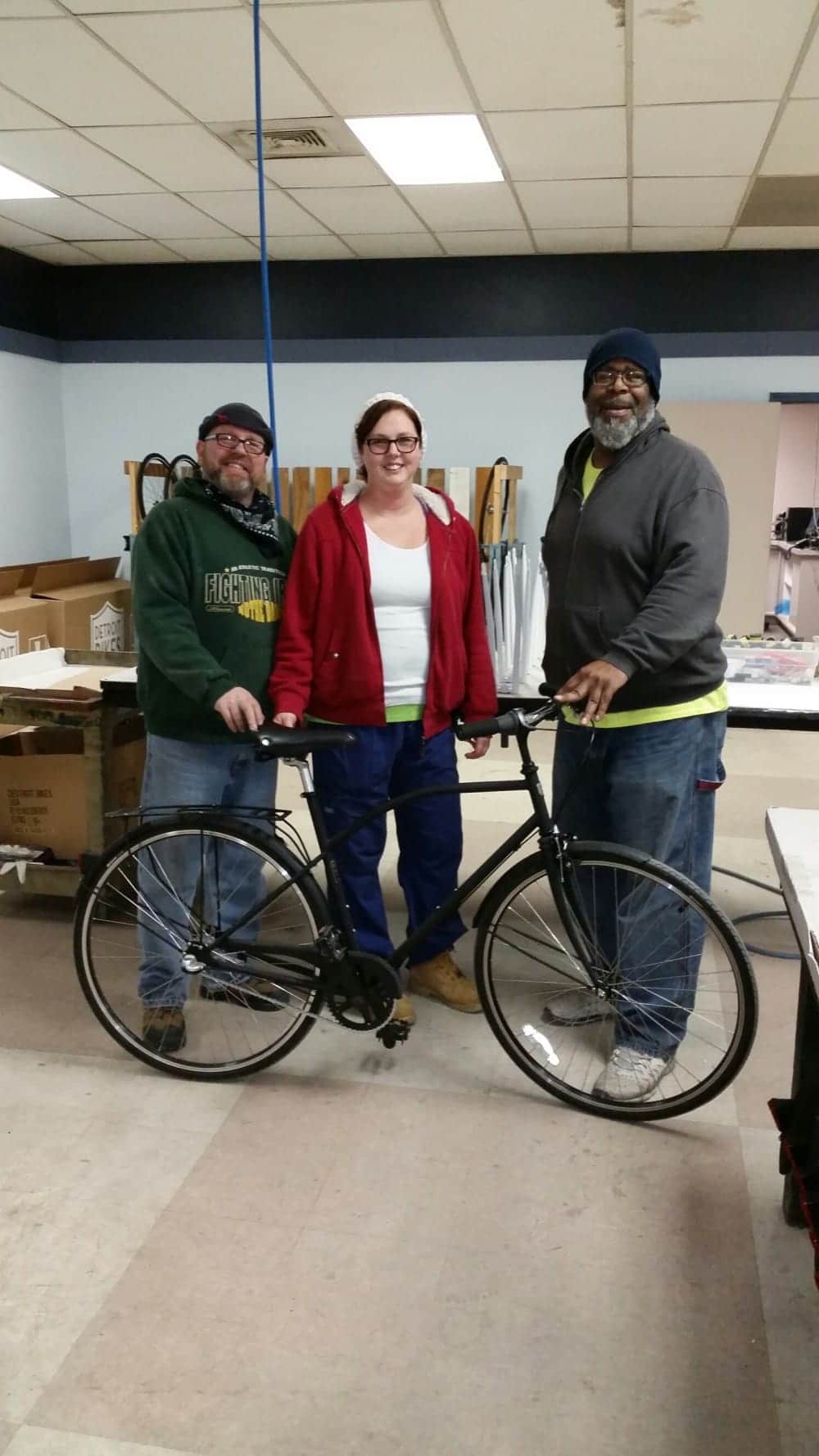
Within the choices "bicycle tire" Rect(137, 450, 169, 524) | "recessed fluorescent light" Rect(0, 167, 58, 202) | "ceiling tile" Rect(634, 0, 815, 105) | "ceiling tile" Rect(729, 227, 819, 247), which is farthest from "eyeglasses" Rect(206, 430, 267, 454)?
"ceiling tile" Rect(729, 227, 819, 247)

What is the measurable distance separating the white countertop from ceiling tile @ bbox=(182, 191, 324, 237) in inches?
159

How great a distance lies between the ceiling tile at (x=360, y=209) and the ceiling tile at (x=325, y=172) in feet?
0.31

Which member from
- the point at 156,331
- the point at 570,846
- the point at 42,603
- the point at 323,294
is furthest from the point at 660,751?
the point at 156,331

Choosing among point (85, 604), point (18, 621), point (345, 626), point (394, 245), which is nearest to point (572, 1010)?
point (345, 626)

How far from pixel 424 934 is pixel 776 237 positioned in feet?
16.1

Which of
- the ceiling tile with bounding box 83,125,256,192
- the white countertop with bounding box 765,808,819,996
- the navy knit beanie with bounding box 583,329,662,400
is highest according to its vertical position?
the ceiling tile with bounding box 83,125,256,192

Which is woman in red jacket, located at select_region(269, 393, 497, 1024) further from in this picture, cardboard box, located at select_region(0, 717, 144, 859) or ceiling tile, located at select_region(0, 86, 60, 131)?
ceiling tile, located at select_region(0, 86, 60, 131)

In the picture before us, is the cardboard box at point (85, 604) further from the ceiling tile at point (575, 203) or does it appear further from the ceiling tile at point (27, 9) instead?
the ceiling tile at point (575, 203)

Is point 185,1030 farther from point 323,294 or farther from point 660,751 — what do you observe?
point 323,294

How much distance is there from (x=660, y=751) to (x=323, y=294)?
5111 mm

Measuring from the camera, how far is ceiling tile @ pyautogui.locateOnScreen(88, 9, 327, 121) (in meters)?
3.08

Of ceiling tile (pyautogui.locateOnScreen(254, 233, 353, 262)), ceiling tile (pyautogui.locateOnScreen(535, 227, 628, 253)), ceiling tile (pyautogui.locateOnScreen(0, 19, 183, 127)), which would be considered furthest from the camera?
ceiling tile (pyautogui.locateOnScreen(254, 233, 353, 262))

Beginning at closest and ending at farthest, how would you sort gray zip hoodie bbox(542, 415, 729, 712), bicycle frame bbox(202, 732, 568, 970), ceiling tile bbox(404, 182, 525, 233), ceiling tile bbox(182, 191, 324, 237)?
gray zip hoodie bbox(542, 415, 729, 712), bicycle frame bbox(202, 732, 568, 970), ceiling tile bbox(404, 182, 525, 233), ceiling tile bbox(182, 191, 324, 237)

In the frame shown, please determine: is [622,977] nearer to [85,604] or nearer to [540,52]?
[540,52]
